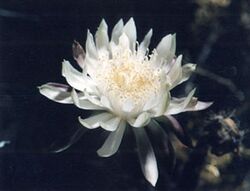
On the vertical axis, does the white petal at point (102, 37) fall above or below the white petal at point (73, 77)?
above

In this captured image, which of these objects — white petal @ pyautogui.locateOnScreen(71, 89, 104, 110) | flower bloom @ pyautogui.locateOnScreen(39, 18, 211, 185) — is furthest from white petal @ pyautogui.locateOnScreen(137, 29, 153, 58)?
white petal @ pyautogui.locateOnScreen(71, 89, 104, 110)

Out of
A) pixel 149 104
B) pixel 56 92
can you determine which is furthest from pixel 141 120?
pixel 56 92

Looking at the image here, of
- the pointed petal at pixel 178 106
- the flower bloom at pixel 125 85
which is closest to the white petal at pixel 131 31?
the flower bloom at pixel 125 85

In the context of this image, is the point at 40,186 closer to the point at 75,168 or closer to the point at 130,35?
the point at 75,168

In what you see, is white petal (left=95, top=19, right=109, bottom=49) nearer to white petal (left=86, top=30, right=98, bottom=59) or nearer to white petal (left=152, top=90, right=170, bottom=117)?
white petal (left=86, top=30, right=98, bottom=59)

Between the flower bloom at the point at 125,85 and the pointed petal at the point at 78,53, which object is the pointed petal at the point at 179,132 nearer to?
the flower bloom at the point at 125,85

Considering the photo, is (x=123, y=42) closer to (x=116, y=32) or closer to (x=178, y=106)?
(x=116, y=32)
